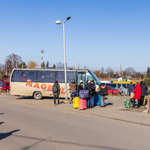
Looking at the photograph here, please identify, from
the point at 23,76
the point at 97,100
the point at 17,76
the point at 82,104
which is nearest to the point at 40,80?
the point at 23,76

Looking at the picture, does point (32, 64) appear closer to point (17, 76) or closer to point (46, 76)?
point (17, 76)

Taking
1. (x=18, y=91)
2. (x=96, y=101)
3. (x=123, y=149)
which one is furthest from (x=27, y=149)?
(x=18, y=91)

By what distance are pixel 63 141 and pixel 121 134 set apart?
230cm

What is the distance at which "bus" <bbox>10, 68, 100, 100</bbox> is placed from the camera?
64.3ft

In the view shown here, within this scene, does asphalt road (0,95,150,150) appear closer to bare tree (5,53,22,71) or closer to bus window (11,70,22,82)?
bus window (11,70,22,82)

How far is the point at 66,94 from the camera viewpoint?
17.7m

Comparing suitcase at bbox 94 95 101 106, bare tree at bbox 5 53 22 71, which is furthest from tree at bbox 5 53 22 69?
suitcase at bbox 94 95 101 106

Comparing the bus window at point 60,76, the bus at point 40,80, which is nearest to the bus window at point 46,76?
the bus at point 40,80

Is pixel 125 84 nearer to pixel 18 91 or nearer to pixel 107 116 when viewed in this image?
pixel 18 91

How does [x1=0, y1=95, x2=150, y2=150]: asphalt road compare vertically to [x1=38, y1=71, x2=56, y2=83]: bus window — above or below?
below

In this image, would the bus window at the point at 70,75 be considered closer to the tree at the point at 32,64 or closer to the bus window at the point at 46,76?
the bus window at the point at 46,76

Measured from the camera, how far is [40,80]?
1978 centimetres

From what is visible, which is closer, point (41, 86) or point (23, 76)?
point (41, 86)

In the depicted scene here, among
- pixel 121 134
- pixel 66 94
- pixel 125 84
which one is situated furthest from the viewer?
pixel 125 84
